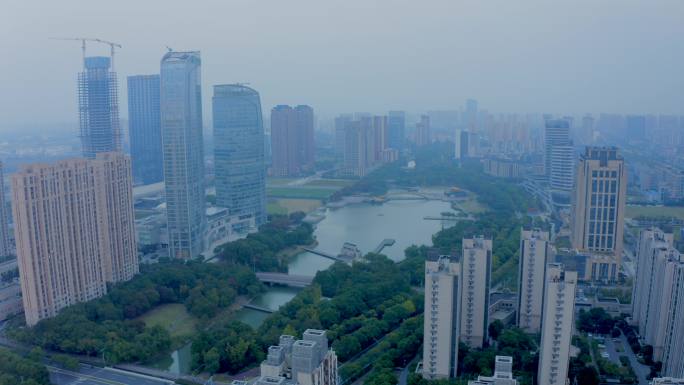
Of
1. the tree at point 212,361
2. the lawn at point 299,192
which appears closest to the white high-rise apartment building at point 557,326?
the tree at point 212,361

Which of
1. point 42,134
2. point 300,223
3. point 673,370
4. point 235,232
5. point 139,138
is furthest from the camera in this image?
point 139,138

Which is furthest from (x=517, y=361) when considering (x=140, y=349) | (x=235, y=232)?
(x=235, y=232)

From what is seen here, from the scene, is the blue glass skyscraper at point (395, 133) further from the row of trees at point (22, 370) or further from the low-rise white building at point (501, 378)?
the low-rise white building at point (501, 378)

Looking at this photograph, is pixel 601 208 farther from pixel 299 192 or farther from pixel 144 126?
pixel 144 126

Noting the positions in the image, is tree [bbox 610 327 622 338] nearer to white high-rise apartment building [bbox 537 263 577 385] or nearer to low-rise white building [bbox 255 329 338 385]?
white high-rise apartment building [bbox 537 263 577 385]

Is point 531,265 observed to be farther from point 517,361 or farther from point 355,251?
point 355,251

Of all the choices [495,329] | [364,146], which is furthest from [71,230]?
[364,146]
